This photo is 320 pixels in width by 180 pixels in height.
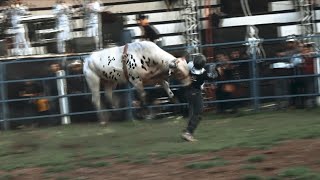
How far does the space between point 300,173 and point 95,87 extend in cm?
721

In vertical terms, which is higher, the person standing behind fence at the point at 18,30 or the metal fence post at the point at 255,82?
the person standing behind fence at the point at 18,30

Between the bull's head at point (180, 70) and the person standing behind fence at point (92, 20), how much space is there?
5.40m

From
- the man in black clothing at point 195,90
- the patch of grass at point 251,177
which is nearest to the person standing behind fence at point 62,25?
the man in black clothing at point 195,90

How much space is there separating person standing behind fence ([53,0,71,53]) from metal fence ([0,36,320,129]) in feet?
4.55

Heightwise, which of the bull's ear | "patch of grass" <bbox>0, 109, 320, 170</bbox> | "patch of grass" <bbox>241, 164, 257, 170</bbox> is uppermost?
the bull's ear

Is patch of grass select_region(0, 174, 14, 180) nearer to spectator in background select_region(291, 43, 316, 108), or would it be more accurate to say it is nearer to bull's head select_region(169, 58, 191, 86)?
bull's head select_region(169, 58, 191, 86)

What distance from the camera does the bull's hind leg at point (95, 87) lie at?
13.6 meters

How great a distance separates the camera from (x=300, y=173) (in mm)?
7270

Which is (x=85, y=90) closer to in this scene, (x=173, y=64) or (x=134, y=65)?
(x=134, y=65)

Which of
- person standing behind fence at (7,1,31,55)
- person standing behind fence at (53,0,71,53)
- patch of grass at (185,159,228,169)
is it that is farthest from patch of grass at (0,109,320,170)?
person standing behind fence at (7,1,31,55)

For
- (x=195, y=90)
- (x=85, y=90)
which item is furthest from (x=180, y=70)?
(x=85, y=90)

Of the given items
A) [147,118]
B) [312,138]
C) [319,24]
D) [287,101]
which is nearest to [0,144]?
[147,118]

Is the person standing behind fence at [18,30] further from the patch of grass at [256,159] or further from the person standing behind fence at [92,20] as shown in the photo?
the patch of grass at [256,159]

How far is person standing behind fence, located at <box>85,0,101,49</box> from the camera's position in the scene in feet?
55.6
